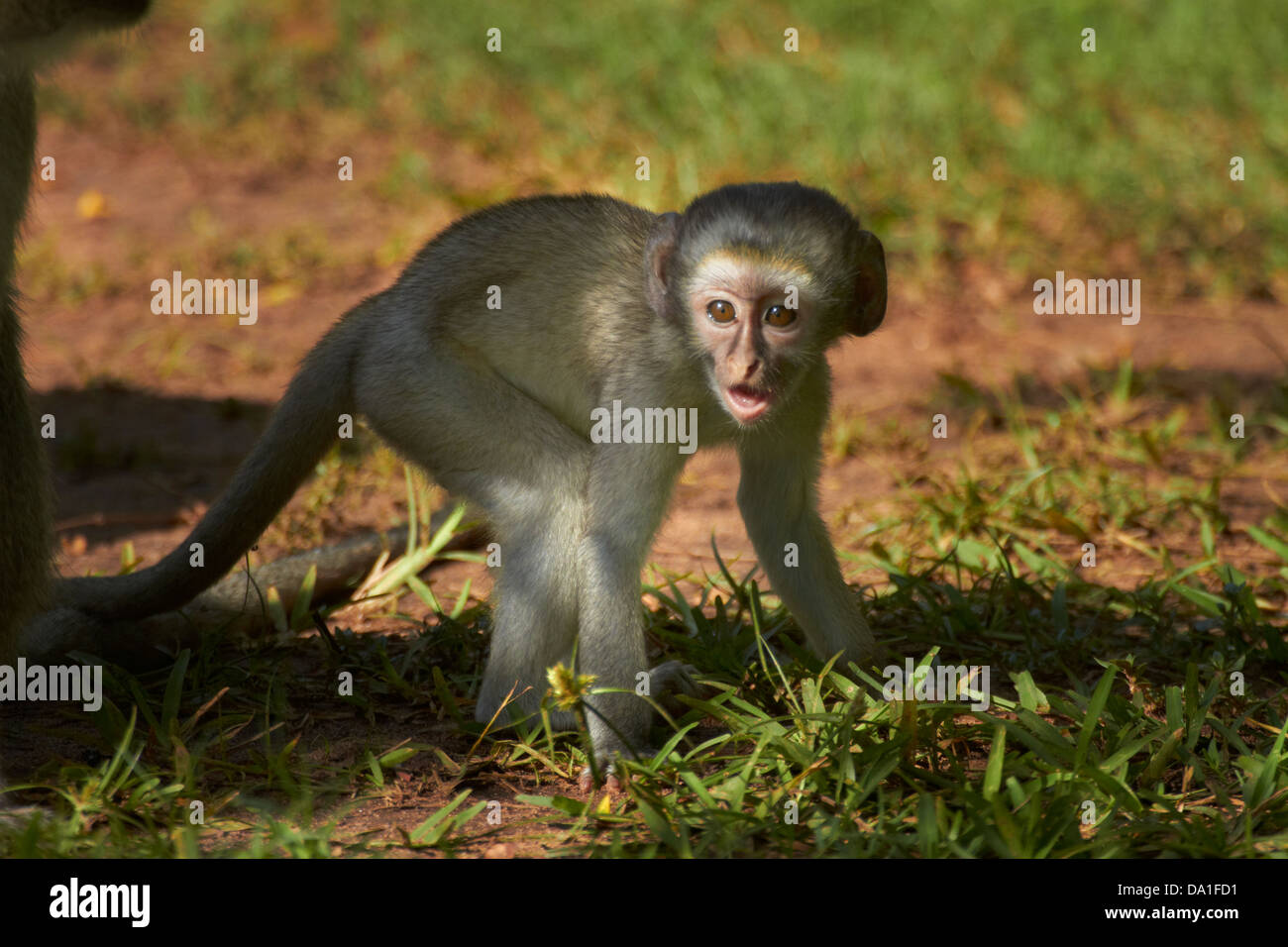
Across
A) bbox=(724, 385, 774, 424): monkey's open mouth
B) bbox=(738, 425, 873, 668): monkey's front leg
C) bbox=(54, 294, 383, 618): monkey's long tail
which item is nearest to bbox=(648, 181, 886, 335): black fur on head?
bbox=(724, 385, 774, 424): monkey's open mouth

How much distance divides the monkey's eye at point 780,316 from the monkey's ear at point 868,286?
9.4 inches

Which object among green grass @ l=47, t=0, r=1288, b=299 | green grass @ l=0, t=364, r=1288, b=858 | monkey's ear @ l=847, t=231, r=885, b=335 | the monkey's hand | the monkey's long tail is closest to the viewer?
green grass @ l=0, t=364, r=1288, b=858

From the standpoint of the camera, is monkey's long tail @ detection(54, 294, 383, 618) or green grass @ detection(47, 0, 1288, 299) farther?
green grass @ detection(47, 0, 1288, 299)

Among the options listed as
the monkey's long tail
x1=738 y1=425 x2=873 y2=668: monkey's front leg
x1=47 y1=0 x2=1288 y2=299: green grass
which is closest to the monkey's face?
x1=738 y1=425 x2=873 y2=668: monkey's front leg

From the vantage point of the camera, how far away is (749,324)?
11.7 ft

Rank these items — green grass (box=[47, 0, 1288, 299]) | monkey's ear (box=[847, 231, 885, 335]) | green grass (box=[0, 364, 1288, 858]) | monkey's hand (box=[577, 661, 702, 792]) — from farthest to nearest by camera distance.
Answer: green grass (box=[47, 0, 1288, 299]) < monkey's ear (box=[847, 231, 885, 335]) < monkey's hand (box=[577, 661, 702, 792]) < green grass (box=[0, 364, 1288, 858])

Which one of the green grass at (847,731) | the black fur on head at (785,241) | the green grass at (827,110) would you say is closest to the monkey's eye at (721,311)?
the black fur on head at (785,241)

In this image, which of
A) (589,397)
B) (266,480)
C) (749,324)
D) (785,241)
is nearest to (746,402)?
(749,324)

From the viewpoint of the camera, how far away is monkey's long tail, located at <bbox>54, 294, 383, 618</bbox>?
402cm

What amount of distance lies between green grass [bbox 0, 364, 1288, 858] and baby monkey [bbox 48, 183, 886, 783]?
0.24 metres

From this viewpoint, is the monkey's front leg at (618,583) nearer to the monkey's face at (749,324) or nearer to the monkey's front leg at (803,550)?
the monkey's face at (749,324)

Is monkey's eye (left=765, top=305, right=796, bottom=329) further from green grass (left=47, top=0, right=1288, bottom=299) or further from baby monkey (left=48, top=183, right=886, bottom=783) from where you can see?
green grass (left=47, top=0, right=1288, bottom=299)

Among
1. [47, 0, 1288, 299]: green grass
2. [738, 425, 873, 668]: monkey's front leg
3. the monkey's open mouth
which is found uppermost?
[47, 0, 1288, 299]: green grass

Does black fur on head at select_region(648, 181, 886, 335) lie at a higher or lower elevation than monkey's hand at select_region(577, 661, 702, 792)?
higher
